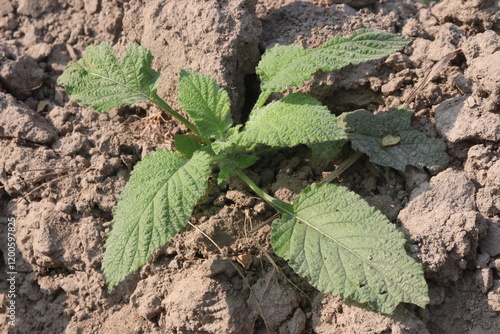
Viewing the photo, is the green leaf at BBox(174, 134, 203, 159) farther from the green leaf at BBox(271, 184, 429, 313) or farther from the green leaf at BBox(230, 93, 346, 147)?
the green leaf at BBox(271, 184, 429, 313)

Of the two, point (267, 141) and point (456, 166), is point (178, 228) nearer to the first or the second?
point (267, 141)

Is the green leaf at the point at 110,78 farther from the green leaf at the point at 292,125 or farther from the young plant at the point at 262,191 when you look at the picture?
the green leaf at the point at 292,125

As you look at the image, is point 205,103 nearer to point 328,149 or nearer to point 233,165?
point 233,165

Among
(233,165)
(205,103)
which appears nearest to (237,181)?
(233,165)

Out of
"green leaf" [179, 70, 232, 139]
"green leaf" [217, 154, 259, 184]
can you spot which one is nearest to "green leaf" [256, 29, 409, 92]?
"green leaf" [179, 70, 232, 139]

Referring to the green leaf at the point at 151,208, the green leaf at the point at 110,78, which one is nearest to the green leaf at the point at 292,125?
the green leaf at the point at 151,208

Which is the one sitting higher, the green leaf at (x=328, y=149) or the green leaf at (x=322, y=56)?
the green leaf at (x=322, y=56)
